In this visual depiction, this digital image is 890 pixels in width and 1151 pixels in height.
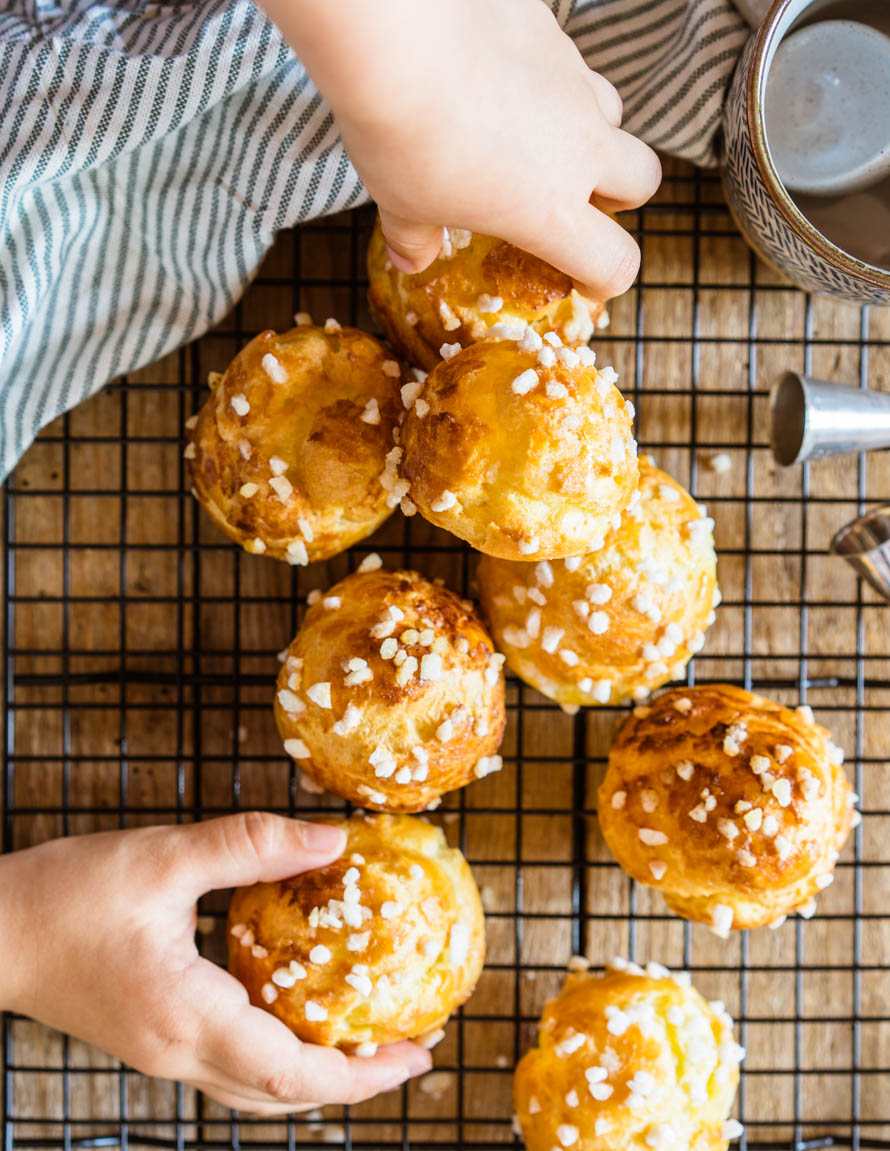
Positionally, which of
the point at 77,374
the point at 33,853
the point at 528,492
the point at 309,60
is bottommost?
the point at 33,853

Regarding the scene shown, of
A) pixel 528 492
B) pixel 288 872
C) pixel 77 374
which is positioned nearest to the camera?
pixel 528 492

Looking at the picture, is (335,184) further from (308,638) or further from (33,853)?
(33,853)

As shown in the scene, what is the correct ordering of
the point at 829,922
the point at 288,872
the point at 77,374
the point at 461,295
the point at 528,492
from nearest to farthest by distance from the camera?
the point at 528,492 → the point at 461,295 → the point at 288,872 → the point at 77,374 → the point at 829,922

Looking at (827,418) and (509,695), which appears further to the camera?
(509,695)

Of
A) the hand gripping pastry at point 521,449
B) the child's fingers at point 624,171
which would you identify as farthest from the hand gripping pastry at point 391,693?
the child's fingers at point 624,171

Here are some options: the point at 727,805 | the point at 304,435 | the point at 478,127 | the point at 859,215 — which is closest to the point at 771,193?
the point at 859,215

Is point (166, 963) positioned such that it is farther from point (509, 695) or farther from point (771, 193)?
point (771, 193)

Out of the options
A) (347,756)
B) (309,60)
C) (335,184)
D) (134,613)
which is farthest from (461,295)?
(134,613)
